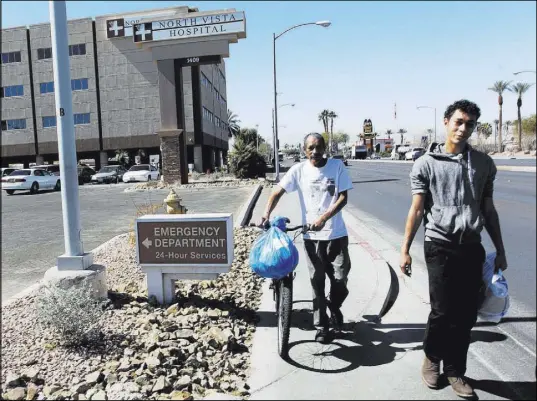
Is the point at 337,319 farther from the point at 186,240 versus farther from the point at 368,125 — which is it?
the point at 368,125

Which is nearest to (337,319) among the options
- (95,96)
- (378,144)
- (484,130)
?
(484,130)

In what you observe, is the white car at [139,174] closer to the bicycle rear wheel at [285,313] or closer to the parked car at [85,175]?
the parked car at [85,175]

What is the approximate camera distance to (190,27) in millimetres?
24812

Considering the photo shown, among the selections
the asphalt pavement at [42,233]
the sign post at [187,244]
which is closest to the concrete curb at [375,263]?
the sign post at [187,244]

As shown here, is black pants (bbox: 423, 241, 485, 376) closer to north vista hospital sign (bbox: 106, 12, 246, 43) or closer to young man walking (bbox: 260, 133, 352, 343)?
young man walking (bbox: 260, 133, 352, 343)

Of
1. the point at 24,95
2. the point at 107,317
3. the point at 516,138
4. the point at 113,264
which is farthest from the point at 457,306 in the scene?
the point at 24,95

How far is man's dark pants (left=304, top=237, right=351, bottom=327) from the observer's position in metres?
3.98

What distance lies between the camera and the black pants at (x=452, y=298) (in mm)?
2902

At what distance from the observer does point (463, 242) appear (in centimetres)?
286

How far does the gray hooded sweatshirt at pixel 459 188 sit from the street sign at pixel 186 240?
2.30m

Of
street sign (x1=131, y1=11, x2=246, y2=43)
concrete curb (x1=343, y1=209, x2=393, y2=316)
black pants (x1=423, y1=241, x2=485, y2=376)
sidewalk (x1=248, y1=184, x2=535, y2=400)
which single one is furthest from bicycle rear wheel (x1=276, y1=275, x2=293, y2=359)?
street sign (x1=131, y1=11, x2=246, y2=43)

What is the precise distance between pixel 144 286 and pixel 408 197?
1164 cm

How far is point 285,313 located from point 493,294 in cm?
156

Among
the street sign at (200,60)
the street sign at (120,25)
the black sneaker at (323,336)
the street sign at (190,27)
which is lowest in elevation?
the black sneaker at (323,336)
